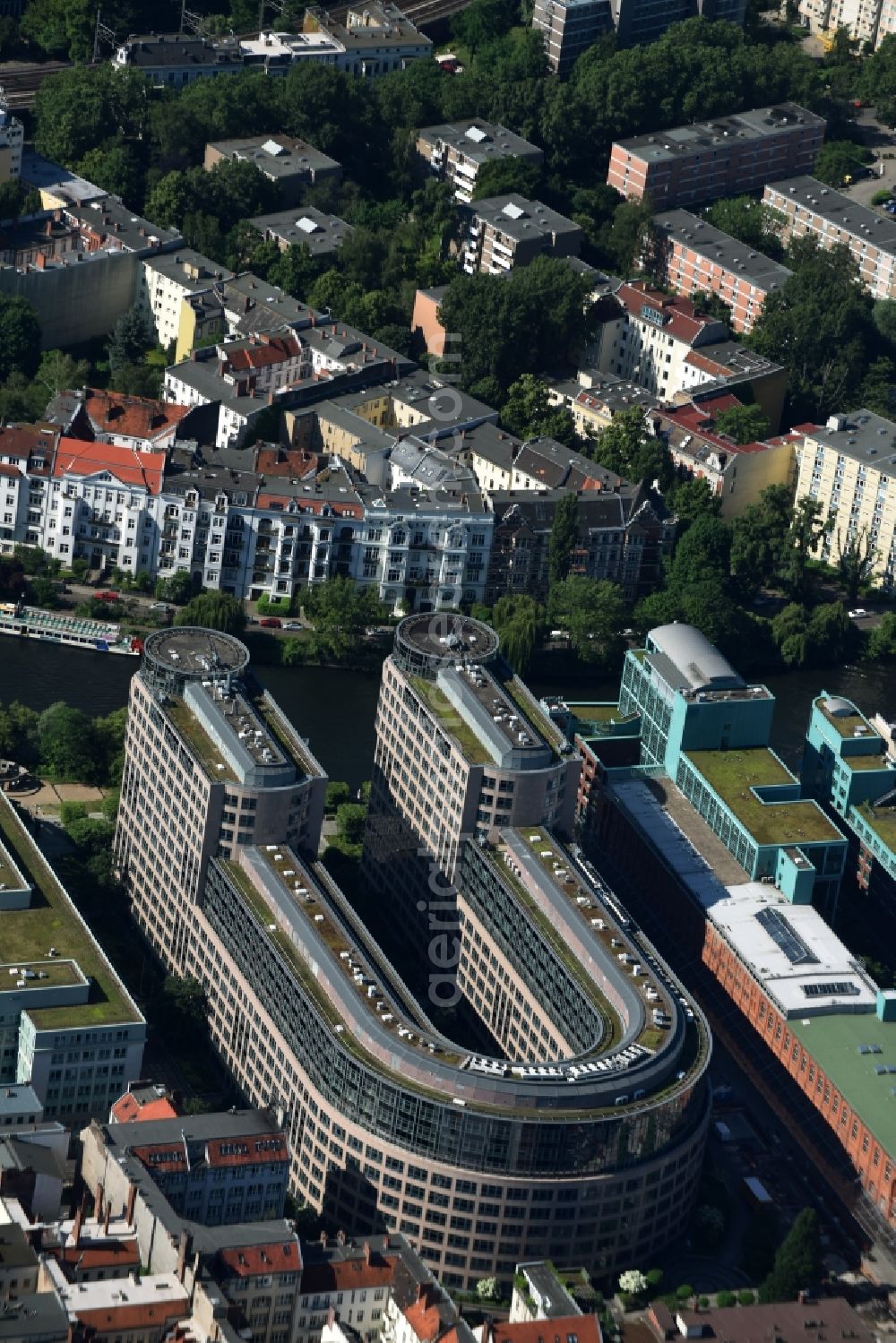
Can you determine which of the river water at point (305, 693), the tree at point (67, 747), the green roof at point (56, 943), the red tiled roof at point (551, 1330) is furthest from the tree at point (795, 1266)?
the tree at point (67, 747)

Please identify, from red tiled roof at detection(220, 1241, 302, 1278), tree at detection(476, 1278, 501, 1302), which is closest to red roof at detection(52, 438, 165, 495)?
tree at detection(476, 1278, 501, 1302)

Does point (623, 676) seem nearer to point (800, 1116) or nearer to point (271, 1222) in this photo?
point (800, 1116)

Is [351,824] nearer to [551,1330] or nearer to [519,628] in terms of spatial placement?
[519,628]

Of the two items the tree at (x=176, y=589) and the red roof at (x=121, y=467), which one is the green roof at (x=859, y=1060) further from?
the red roof at (x=121, y=467)

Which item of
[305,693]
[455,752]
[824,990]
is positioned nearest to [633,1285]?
[824,990]

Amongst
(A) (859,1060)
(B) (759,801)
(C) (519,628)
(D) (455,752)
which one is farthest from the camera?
(C) (519,628)

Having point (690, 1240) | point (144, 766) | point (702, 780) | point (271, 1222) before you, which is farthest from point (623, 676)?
point (271, 1222)
